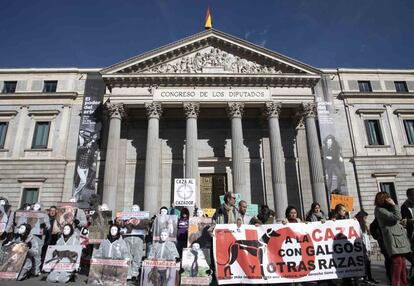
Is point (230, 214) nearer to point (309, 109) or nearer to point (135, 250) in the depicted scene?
point (135, 250)

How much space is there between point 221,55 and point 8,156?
19736mm

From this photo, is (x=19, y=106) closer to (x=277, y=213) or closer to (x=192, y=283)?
(x=277, y=213)

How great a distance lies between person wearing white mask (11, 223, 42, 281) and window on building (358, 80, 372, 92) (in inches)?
1115

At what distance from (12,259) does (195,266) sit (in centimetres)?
549

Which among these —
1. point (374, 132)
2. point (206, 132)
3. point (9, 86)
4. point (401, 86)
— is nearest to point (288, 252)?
point (206, 132)

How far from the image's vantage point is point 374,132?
26703 mm

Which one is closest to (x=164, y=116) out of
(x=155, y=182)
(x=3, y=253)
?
(x=155, y=182)

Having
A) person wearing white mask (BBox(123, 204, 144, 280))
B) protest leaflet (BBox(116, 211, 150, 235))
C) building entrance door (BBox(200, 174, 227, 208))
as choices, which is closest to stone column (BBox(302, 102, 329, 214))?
building entrance door (BBox(200, 174, 227, 208))

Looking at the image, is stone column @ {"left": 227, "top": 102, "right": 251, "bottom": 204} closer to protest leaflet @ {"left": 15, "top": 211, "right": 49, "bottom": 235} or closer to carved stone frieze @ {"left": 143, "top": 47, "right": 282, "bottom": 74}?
carved stone frieze @ {"left": 143, "top": 47, "right": 282, "bottom": 74}

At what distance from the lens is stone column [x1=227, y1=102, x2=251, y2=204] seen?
20469mm

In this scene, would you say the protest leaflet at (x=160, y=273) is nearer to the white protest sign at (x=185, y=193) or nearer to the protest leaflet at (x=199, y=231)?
the protest leaflet at (x=199, y=231)

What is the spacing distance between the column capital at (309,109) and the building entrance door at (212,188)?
802 cm

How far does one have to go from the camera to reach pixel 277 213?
20188mm

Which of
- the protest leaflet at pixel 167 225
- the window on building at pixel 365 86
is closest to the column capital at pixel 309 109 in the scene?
the window on building at pixel 365 86
